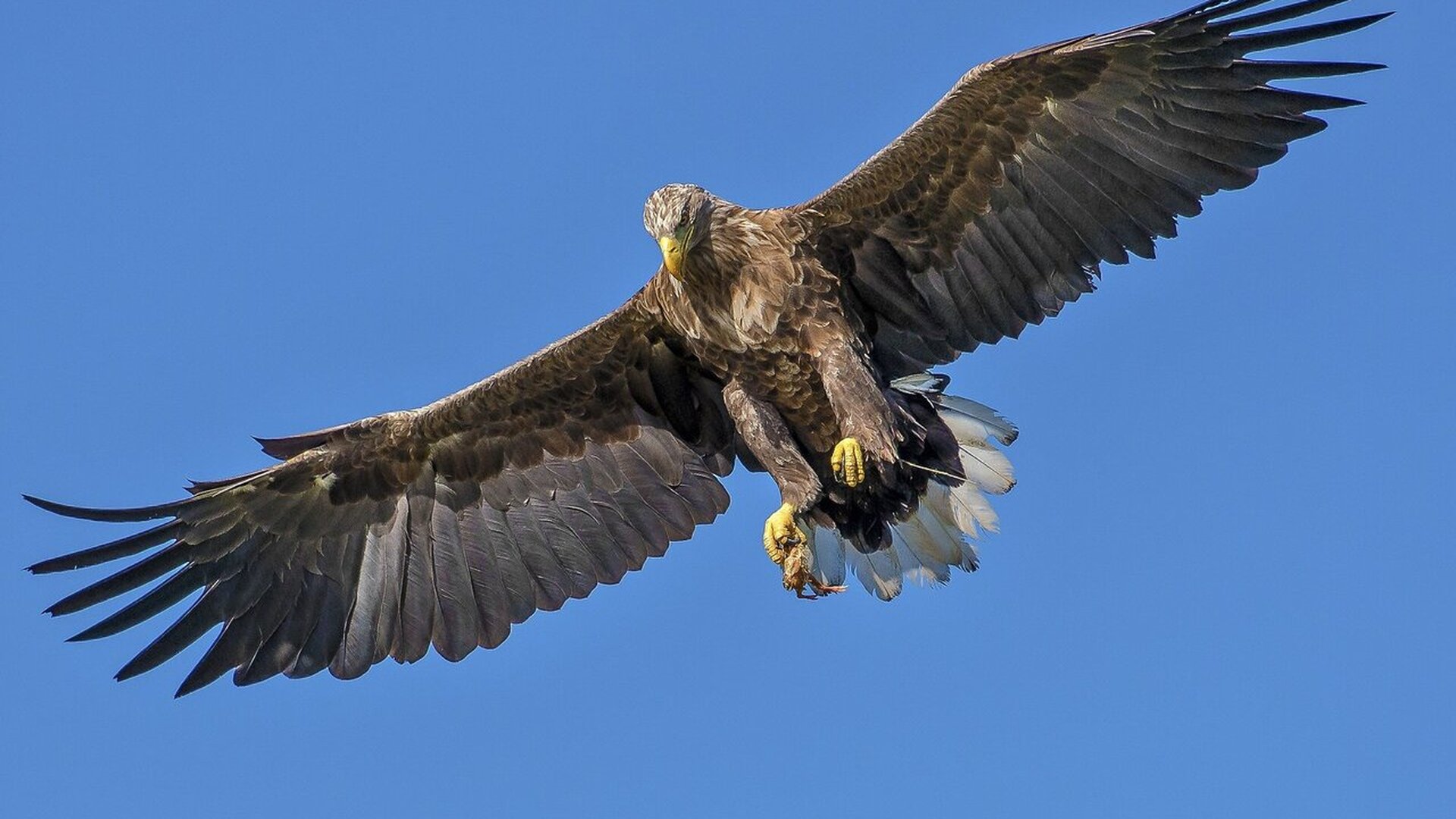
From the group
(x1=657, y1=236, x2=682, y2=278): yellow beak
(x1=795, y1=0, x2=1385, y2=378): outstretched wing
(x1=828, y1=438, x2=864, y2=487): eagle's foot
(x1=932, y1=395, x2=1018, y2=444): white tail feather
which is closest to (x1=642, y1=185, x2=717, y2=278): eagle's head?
(x1=657, y1=236, x2=682, y2=278): yellow beak

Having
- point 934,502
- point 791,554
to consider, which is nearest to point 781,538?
point 791,554

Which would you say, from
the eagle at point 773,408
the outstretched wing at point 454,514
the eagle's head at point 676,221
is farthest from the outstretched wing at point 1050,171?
the outstretched wing at point 454,514

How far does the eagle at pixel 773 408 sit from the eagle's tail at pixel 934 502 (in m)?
0.02

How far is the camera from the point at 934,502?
10.7m

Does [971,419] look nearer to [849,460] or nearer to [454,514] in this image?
[849,460]

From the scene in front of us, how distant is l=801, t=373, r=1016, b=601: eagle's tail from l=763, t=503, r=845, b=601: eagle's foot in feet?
2.13

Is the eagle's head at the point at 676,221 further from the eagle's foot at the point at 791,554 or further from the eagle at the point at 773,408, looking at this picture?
the eagle's foot at the point at 791,554

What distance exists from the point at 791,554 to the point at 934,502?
43.4 inches

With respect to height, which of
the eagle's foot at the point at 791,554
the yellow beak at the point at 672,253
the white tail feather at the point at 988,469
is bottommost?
the eagle's foot at the point at 791,554

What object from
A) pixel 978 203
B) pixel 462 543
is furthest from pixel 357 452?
pixel 978 203

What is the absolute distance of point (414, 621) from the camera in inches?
422

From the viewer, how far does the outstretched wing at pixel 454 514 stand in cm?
1041

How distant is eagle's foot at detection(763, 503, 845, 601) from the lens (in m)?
9.88

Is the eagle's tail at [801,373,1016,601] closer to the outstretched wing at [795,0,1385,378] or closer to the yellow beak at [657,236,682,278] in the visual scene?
the outstretched wing at [795,0,1385,378]
